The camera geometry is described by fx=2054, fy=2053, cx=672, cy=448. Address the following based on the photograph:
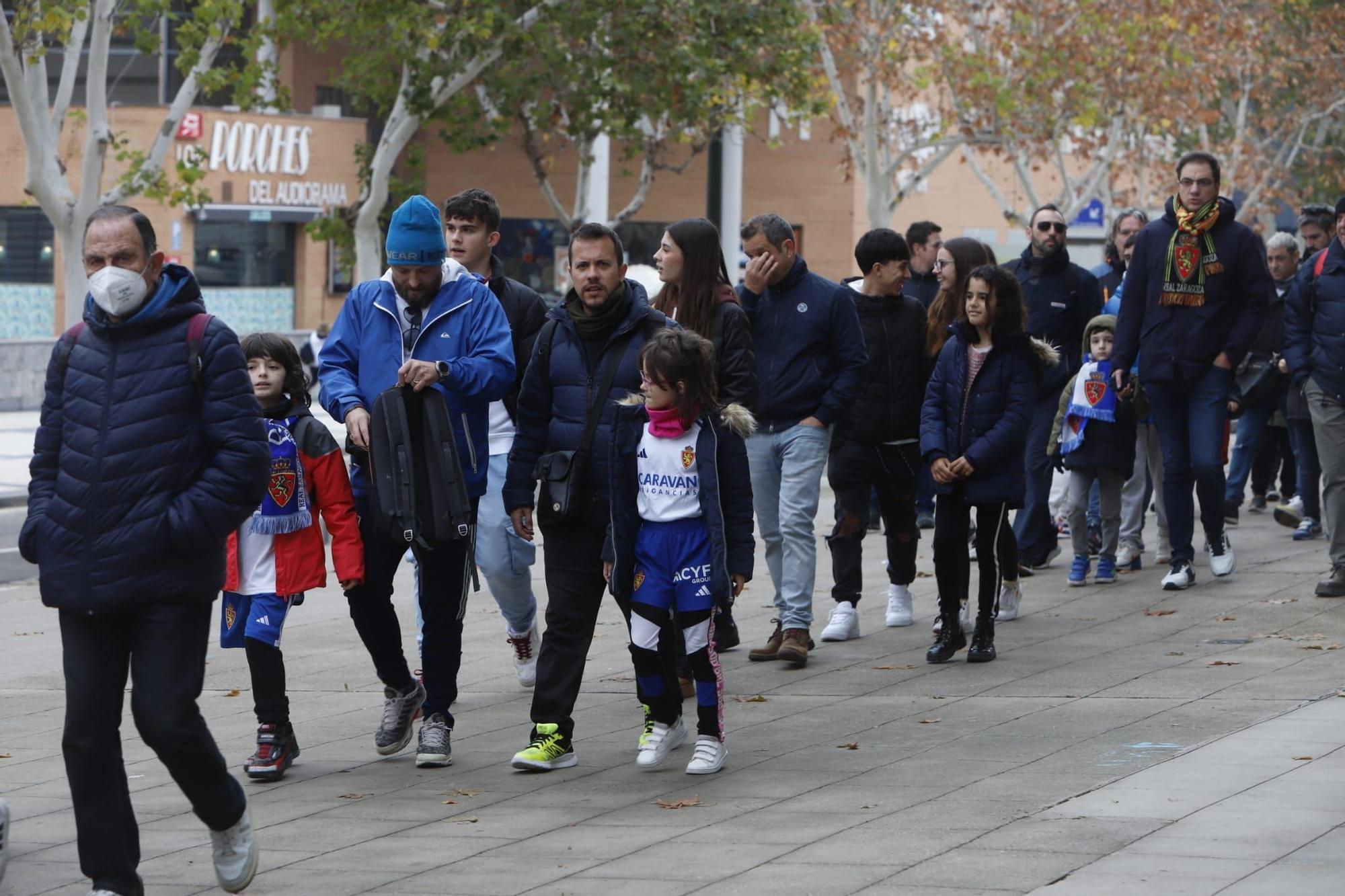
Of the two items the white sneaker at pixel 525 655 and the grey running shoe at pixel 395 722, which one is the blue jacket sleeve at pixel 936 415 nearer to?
the white sneaker at pixel 525 655

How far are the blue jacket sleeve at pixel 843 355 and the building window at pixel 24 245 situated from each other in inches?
1218

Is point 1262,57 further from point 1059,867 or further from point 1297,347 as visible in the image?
point 1059,867

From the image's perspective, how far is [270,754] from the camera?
22.9ft

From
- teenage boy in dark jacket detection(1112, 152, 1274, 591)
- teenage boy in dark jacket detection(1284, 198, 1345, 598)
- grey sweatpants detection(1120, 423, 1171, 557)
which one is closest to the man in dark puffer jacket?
teenage boy in dark jacket detection(1112, 152, 1274, 591)

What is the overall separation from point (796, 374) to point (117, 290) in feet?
13.7

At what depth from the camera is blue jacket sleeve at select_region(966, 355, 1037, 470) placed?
8.87m

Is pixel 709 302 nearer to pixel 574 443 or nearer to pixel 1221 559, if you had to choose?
pixel 574 443

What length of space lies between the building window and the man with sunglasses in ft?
94.3

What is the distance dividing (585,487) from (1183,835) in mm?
2432

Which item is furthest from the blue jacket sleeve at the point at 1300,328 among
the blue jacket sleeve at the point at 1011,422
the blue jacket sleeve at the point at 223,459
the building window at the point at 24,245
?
the building window at the point at 24,245

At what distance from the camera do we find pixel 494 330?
7180 mm

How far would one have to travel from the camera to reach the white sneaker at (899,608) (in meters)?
10.2

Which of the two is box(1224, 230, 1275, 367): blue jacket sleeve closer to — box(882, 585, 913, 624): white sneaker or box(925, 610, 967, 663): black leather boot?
box(882, 585, 913, 624): white sneaker

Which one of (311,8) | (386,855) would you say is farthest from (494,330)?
(311,8)
